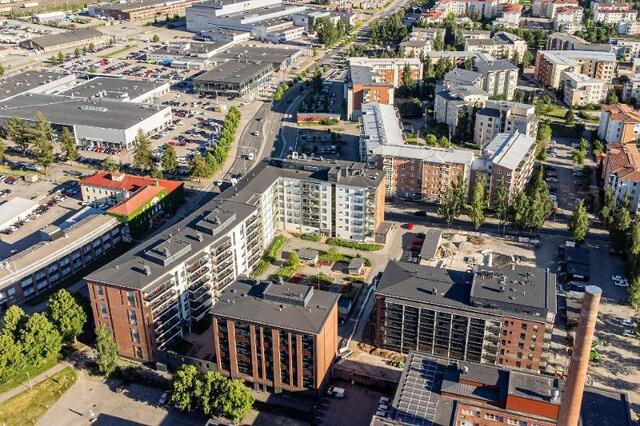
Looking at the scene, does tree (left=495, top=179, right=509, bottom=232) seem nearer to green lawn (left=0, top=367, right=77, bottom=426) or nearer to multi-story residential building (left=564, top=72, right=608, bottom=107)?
green lawn (left=0, top=367, right=77, bottom=426)

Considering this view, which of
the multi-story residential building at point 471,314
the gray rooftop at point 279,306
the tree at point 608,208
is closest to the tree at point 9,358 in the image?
the gray rooftop at point 279,306

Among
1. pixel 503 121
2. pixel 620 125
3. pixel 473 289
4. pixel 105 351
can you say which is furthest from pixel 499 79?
pixel 105 351

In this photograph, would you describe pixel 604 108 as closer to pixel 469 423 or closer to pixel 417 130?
pixel 417 130

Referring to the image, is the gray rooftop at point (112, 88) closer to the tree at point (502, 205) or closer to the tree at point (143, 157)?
the tree at point (143, 157)

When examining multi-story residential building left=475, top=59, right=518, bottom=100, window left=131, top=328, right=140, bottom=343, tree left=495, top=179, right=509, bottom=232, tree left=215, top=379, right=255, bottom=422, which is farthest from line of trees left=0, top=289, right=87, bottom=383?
multi-story residential building left=475, top=59, right=518, bottom=100

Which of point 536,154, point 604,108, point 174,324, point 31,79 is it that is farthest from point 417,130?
point 31,79
